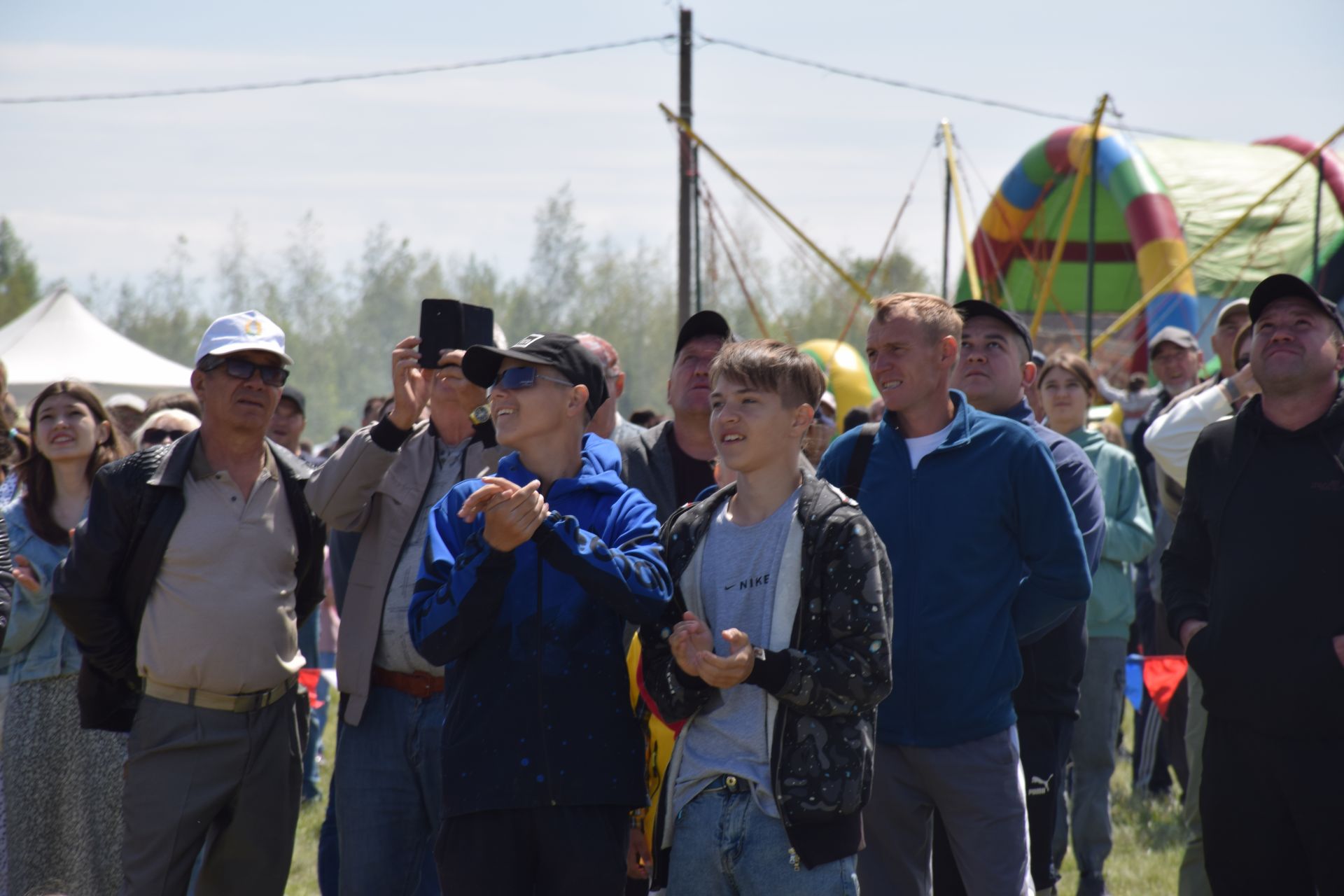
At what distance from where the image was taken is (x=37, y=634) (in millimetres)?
4844

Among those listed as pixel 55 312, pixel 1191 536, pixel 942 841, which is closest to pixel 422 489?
pixel 942 841

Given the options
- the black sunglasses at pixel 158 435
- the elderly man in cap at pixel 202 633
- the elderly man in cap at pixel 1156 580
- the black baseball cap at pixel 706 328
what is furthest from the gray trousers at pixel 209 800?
the elderly man in cap at pixel 1156 580

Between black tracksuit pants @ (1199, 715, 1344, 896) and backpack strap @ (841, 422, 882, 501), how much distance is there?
1309 mm

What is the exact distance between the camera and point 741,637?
2.66 metres

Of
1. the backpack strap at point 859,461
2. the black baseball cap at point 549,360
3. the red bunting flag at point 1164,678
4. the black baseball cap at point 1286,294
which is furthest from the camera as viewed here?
the red bunting flag at point 1164,678

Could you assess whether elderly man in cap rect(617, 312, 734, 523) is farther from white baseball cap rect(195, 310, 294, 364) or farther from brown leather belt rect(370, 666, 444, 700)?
white baseball cap rect(195, 310, 294, 364)

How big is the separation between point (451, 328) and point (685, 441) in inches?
43.4

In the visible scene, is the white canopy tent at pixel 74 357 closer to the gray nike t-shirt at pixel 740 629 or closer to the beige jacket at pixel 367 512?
the beige jacket at pixel 367 512

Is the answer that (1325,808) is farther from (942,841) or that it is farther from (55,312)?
(55,312)

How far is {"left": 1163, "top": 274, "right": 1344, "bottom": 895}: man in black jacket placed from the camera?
3.44m

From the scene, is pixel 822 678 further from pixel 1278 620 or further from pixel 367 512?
pixel 367 512

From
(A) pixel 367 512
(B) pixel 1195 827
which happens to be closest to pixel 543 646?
(A) pixel 367 512

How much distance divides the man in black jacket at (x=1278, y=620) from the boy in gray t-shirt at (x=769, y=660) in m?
1.32

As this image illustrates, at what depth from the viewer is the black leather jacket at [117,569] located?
12.5ft
